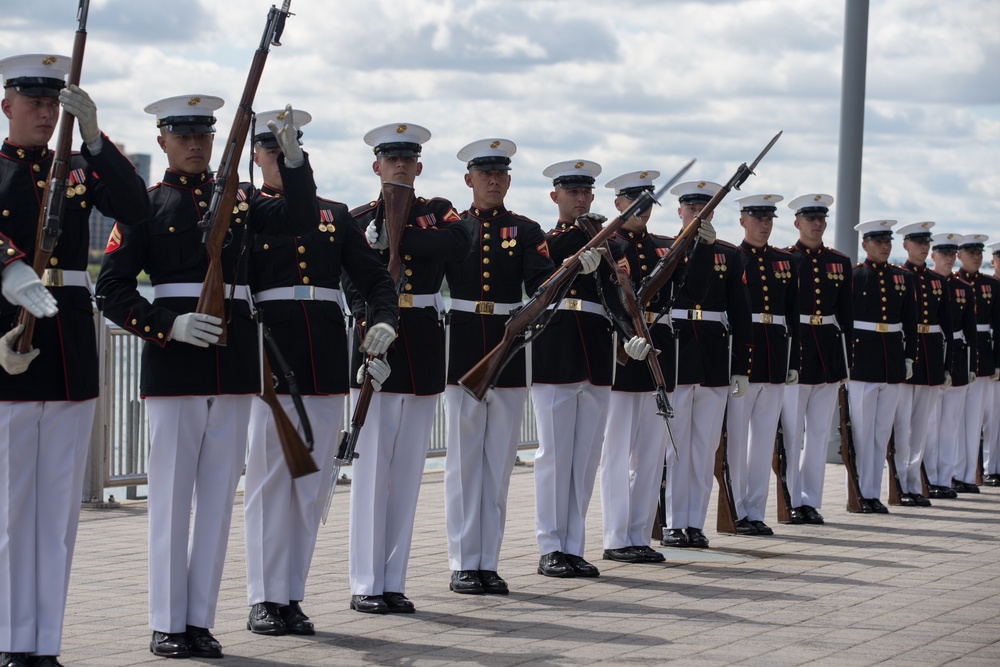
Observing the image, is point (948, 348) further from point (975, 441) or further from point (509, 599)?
point (509, 599)

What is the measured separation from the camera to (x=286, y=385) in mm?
6629

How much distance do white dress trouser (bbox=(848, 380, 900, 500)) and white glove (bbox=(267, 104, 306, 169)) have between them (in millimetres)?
7216

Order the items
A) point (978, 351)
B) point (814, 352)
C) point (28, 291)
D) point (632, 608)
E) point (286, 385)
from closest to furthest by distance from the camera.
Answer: point (28, 291) < point (286, 385) < point (632, 608) < point (814, 352) < point (978, 351)

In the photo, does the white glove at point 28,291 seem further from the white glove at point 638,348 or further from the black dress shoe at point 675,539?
the black dress shoe at point 675,539

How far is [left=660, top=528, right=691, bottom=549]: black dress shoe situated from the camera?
991cm

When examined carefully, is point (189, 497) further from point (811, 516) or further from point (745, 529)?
point (811, 516)

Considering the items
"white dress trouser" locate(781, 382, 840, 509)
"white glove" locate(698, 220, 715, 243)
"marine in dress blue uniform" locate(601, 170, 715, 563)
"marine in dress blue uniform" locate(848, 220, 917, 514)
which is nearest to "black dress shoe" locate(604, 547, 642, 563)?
"marine in dress blue uniform" locate(601, 170, 715, 563)

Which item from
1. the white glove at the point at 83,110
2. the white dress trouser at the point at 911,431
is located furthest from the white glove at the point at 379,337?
the white dress trouser at the point at 911,431

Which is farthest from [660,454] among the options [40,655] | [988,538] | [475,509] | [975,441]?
[975,441]

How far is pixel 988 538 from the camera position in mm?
10719

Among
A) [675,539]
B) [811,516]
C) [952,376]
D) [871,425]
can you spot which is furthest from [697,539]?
[952,376]

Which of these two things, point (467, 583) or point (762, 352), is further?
point (762, 352)

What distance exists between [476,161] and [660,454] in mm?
2392

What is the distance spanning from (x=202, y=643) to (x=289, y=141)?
207cm
